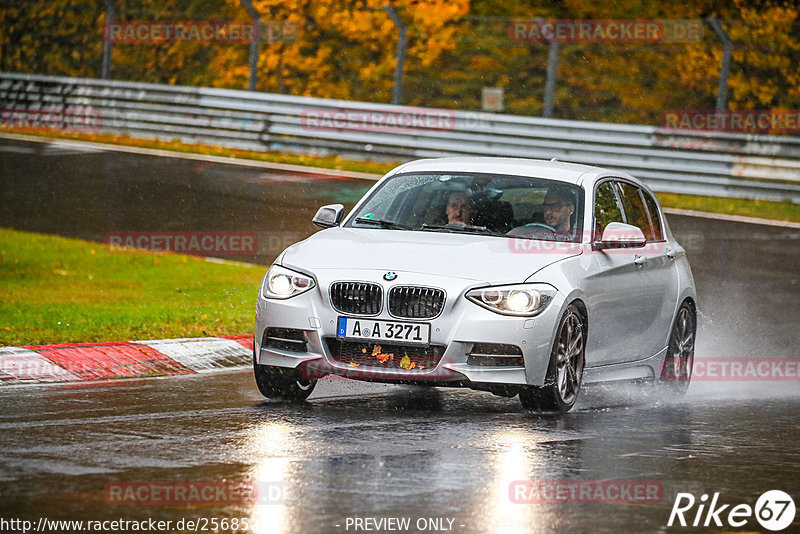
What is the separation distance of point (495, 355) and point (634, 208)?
280cm

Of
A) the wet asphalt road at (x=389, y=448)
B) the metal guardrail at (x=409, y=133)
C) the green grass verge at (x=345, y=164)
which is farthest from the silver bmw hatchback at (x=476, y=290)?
the metal guardrail at (x=409, y=133)

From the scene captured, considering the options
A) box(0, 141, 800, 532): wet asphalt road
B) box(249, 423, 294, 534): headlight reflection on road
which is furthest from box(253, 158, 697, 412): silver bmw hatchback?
box(249, 423, 294, 534): headlight reflection on road

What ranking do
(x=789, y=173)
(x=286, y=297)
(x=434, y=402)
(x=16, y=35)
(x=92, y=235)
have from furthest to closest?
(x=16, y=35) → (x=789, y=173) → (x=92, y=235) → (x=434, y=402) → (x=286, y=297)

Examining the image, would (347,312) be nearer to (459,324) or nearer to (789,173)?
(459,324)

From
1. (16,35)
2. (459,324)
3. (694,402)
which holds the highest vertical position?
(16,35)

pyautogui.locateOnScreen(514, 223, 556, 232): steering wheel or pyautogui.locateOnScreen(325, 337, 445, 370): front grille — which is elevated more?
pyautogui.locateOnScreen(514, 223, 556, 232): steering wheel

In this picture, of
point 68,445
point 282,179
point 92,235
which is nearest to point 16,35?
point 282,179

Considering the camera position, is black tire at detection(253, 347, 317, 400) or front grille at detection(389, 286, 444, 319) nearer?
front grille at detection(389, 286, 444, 319)

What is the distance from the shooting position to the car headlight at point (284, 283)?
9195mm

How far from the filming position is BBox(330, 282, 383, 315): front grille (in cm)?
896

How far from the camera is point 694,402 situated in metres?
10.7

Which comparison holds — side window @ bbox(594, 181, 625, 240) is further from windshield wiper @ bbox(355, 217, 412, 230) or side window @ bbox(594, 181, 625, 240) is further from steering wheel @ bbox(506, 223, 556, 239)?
windshield wiper @ bbox(355, 217, 412, 230)

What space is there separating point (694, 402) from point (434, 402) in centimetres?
201

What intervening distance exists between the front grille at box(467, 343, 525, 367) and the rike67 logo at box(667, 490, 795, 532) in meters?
2.01
